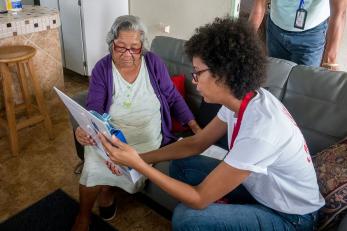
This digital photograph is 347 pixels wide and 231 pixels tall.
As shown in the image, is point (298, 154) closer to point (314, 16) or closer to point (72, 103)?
point (72, 103)

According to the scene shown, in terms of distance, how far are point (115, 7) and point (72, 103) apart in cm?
247

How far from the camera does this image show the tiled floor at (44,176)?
70.6 inches

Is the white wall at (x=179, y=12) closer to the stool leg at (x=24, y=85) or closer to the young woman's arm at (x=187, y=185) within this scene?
the stool leg at (x=24, y=85)

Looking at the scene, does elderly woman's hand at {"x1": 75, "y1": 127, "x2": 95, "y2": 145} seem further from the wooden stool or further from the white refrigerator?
the white refrigerator

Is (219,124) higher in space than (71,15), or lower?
lower

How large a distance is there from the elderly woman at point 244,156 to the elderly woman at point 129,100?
52cm

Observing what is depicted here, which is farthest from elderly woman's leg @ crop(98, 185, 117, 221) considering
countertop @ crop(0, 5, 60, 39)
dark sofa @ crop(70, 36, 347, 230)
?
countertop @ crop(0, 5, 60, 39)

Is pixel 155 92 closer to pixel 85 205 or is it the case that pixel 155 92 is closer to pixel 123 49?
pixel 123 49

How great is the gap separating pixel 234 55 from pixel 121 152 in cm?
51

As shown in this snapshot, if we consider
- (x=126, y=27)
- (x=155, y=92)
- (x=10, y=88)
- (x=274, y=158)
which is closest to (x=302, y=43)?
(x=155, y=92)

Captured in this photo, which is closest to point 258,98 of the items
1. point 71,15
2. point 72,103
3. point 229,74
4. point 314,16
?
point 229,74

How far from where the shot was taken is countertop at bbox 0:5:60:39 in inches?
98.2

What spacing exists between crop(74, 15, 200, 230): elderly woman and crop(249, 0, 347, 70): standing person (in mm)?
610

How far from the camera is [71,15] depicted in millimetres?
3275
